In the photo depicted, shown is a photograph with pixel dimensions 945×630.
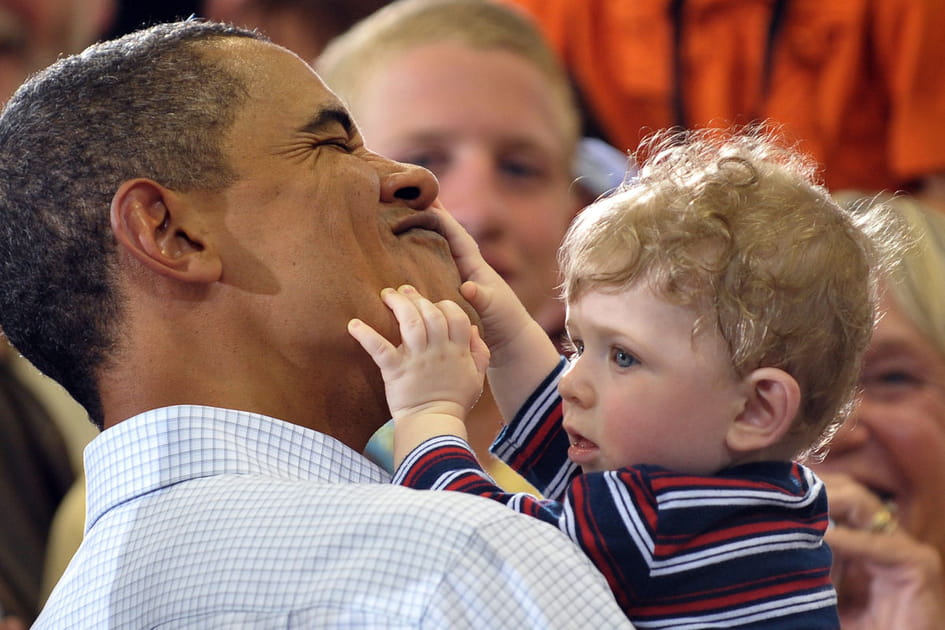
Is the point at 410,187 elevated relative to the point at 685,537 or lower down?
elevated

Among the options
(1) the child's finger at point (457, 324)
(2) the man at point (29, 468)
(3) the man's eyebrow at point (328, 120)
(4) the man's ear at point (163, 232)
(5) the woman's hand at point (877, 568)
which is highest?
(3) the man's eyebrow at point (328, 120)

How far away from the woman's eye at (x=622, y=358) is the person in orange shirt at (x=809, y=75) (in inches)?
68.6

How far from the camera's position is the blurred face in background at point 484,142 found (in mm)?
2668

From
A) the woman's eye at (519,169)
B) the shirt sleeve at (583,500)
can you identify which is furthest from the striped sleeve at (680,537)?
the woman's eye at (519,169)

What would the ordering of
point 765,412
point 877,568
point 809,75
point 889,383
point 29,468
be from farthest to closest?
1. point 809,75
2. point 29,468
3. point 889,383
4. point 877,568
5. point 765,412

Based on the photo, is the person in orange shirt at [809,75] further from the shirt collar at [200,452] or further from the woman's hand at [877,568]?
the shirt collar at [200,452]

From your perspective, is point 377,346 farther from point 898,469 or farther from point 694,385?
point 898,469

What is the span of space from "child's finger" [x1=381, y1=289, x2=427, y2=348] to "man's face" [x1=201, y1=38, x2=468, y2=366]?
0.02m

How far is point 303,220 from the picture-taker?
1571mm

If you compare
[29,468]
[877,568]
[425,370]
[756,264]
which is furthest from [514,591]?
[29,468]

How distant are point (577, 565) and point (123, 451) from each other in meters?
0.53

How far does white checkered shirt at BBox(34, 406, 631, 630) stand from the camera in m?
1.24

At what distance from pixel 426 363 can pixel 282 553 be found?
0.30 meters

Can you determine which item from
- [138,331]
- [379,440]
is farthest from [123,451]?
[379,440]
